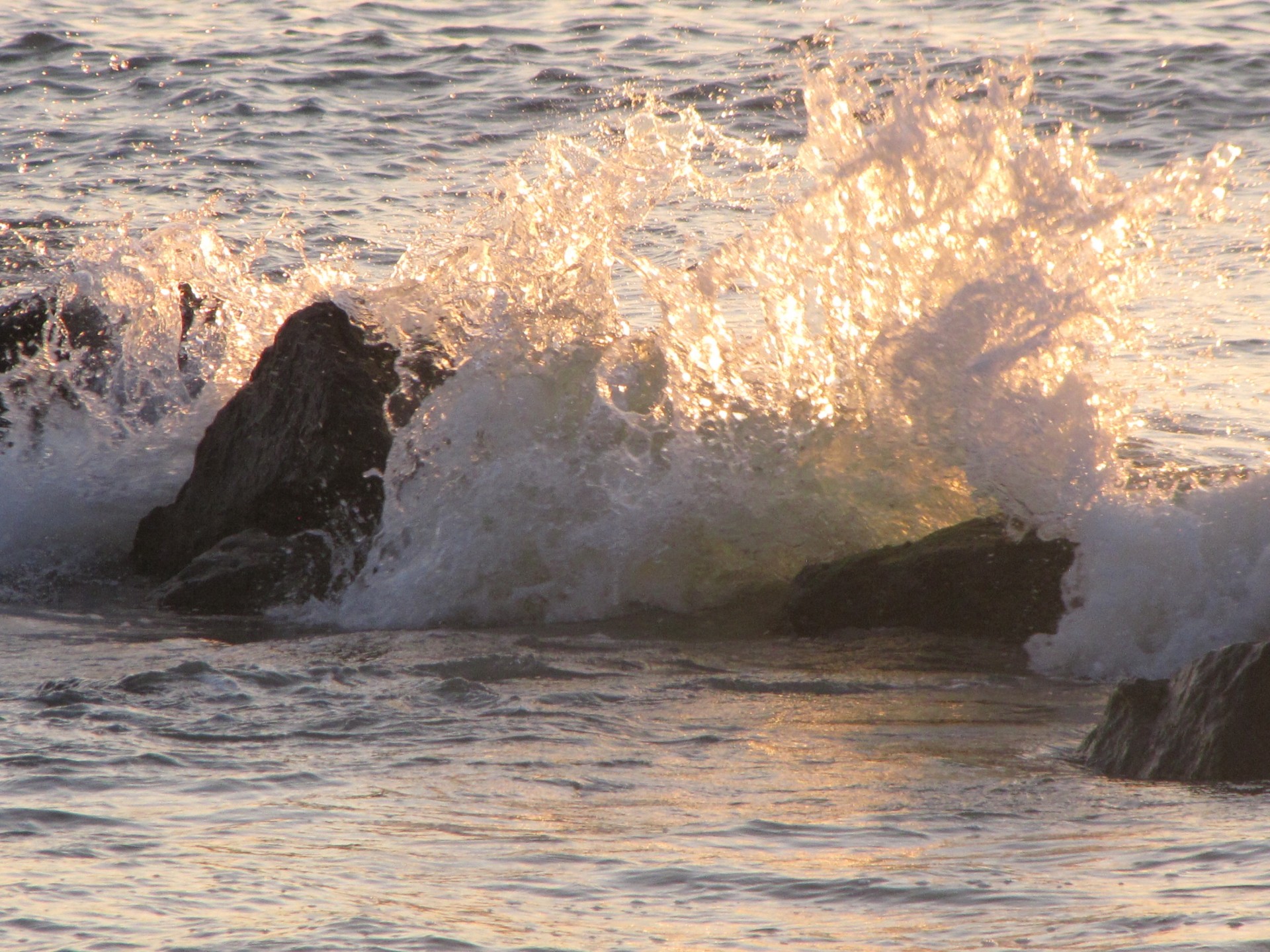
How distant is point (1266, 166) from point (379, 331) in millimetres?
7607

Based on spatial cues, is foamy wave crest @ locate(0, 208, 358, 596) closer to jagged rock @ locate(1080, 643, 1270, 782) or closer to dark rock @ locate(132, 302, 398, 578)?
dark rock @ locate(132, 302, 398, 578)

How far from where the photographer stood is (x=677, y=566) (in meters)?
5.78

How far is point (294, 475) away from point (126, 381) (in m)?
1.59

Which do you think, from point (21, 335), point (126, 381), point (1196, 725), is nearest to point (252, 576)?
point (126, 381)

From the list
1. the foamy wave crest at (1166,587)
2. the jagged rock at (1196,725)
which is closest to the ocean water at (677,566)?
the foamy wave crest at (1166,587)

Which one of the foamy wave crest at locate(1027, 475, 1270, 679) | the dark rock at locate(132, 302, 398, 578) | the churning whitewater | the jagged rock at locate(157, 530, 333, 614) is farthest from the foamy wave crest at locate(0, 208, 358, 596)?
the foamy wave crest at locate(1027, 475, 1270, 679)

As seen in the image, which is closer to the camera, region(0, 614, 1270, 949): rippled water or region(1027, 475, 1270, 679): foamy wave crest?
region(0, 614, 1270, 949): rippled water

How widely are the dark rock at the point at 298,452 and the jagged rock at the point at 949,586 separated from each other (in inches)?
70.5

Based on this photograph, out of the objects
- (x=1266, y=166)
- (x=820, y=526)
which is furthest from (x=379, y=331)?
(x=1266, y=166)

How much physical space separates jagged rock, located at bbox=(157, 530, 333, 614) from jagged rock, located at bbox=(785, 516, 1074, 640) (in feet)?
5.73

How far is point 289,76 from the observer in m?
15.9

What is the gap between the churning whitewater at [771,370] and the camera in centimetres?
570

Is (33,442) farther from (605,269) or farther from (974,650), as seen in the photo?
(974,650)

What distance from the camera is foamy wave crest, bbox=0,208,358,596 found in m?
7.00
